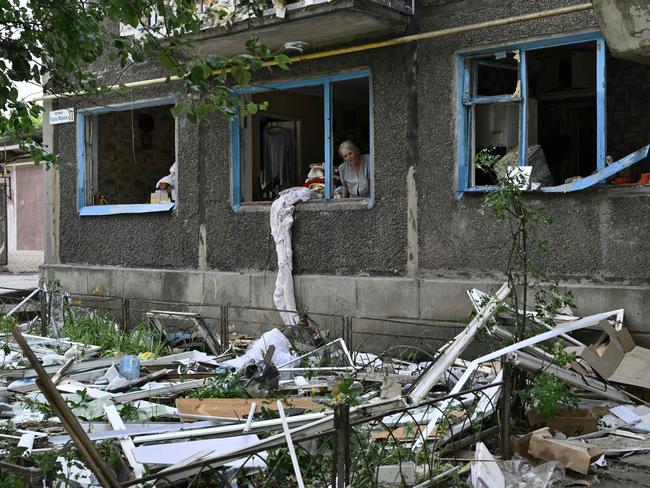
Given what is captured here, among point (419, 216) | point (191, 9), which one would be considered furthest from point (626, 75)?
point (191, 9)

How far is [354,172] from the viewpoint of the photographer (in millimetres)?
11570

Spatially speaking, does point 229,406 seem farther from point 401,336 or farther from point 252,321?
point 252,321

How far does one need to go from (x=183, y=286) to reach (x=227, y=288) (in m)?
0.91

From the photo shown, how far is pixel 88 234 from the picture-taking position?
14.5 m

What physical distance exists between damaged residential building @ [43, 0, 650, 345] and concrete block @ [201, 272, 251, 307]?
0.02 m

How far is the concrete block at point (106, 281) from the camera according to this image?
45.3 feet

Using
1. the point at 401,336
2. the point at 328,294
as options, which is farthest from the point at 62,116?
the point at 401,336

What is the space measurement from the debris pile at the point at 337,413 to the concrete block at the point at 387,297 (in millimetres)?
711

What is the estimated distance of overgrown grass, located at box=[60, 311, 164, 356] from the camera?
10.8 metres

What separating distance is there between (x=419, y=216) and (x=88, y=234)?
6.59 m

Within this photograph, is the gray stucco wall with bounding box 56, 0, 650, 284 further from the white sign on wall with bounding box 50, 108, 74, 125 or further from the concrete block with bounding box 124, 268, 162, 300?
the white sign on wall with bounding box 50, 108, 74, 125

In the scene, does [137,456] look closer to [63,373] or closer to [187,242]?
[63,373]

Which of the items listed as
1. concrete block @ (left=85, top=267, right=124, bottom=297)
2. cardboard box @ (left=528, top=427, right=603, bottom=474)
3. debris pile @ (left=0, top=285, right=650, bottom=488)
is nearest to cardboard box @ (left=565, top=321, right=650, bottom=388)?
debris pile @ (left=0, top=285, right=650, bottom=488)

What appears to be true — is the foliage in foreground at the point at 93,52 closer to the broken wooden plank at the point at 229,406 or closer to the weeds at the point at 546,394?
the broken wooden plank at the point at 229,406
